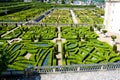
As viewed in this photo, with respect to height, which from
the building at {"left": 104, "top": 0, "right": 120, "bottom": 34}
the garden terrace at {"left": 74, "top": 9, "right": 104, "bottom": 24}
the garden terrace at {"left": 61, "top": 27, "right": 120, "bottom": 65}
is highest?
the building at {"left": 104, "top": 0, "right": 120, "bottom": 34}

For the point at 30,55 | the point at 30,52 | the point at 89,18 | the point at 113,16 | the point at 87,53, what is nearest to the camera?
the point at 30,55

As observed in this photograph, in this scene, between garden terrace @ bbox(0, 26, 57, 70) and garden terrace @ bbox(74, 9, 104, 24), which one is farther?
garden terrace @ bbox(74, 9, 104, 24)

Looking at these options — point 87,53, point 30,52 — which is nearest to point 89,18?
point 87,53

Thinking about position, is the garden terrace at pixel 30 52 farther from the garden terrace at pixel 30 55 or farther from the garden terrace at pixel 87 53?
the garden terrace at pixel 87 53

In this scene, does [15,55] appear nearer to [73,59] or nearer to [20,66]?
[20,66]

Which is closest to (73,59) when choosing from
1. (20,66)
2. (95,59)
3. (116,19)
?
(95,59)

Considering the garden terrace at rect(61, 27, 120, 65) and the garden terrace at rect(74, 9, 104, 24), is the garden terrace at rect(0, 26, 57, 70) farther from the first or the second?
the garden terrace at rect(74, 9, 104, 24)

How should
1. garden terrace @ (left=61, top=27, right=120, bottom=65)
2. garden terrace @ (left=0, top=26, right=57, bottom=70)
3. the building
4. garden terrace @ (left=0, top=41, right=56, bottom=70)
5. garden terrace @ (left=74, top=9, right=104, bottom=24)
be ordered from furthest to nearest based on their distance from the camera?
garden terrace @ (left=74, top=9, right=104, bottom=24) < the building < garden terrace @ (left=61, top=27, right=120, bottom=65) < garden terrace @ (left=0, top=26, right=57, bottom=70) < garden terrace @ (left=0, top=41, right=56, bottom=70)

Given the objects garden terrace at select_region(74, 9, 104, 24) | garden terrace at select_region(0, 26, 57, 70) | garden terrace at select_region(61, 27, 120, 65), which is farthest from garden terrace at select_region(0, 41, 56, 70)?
garden terrace at select_region(74, 9, 104, 24)

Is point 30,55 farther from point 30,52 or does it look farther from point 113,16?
point 113,16
